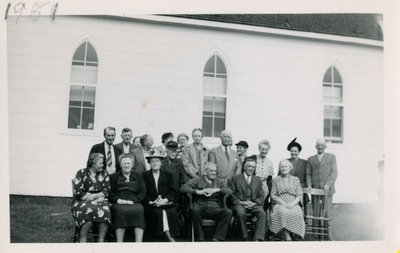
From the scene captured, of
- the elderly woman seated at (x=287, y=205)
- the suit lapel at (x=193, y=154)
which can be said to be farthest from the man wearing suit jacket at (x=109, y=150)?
the elderly woman seated at (x=287, y=205)

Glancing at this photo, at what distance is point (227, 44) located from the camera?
13.0 ft

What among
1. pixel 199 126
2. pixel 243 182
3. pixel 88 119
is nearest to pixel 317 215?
pixel 243 182

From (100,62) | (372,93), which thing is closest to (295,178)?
(372,93)

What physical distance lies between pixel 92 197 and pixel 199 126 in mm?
1236

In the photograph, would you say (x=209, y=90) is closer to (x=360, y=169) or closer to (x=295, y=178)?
(x=295, y=178)

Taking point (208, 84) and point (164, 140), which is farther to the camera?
point (208, 84)

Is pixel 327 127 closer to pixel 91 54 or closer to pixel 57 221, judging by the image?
pixel 91 54

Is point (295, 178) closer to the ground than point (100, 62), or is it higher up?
closer to the ground

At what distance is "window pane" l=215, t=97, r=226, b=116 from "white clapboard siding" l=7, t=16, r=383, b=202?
0.06 meters

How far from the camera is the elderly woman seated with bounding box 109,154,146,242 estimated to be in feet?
10.6

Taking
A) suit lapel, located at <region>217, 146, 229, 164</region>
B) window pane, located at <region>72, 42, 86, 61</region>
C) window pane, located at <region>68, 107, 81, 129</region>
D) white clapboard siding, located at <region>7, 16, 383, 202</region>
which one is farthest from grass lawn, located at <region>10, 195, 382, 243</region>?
window pane, located at <region>72, 42, 86, 61</region>

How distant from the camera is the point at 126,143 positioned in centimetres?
379
